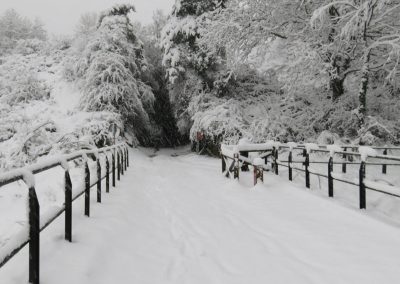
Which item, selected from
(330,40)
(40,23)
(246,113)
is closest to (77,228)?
(330,40)

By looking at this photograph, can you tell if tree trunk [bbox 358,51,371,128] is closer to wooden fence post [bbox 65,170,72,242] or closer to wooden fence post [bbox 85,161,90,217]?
wooden fence post [bbox 85,161,90,217]

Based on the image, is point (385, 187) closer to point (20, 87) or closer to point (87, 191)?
point (87, 191)

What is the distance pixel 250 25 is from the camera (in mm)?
15938

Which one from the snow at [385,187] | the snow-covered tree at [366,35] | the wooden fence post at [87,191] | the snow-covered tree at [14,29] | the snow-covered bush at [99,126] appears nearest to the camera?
the wooden fence post at [87,191]

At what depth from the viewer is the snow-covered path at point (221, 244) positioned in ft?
13.9

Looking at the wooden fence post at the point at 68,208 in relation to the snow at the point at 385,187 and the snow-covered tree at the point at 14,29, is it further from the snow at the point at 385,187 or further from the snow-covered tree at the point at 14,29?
the snow-covered tree at the point at 14,29

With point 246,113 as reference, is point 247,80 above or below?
above

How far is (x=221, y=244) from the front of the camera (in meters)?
5.57

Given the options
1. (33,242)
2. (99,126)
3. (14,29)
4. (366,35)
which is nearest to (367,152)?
(33,242)

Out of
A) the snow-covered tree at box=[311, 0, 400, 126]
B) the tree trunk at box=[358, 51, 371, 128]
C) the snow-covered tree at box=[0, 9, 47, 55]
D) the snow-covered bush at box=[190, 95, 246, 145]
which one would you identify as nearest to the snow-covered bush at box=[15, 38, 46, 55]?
the snow-covered tree at box=[0, 9, 47, 55]

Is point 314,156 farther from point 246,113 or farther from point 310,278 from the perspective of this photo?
point 310,278

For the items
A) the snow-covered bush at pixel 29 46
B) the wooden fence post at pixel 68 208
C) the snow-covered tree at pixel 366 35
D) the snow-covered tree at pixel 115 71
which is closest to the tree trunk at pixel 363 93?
the snow-covered tree at pixel 366 35

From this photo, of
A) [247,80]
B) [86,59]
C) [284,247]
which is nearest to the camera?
[284,247]

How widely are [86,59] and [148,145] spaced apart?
951 centimetres
